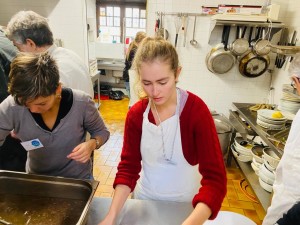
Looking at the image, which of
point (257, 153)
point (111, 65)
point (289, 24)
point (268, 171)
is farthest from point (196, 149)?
point (111, 65)

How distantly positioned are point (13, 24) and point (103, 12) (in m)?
4.74

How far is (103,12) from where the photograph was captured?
5.66m

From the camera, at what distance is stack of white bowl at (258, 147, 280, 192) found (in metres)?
1.84

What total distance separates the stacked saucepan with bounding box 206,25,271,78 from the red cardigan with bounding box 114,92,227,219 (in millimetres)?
1882

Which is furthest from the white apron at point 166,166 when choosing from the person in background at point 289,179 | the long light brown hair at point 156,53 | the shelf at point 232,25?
the shelf at point 232,25

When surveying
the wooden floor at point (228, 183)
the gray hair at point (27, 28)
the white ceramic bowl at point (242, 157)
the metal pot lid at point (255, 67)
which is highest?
A: the gray hair at point (27, 28)

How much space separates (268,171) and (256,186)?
0.24 m

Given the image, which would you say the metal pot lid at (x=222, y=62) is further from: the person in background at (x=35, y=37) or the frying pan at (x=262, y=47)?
the person in background at (x=35, y=37)

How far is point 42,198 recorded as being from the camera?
3.05ft

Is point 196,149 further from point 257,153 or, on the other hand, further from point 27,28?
point 257,153

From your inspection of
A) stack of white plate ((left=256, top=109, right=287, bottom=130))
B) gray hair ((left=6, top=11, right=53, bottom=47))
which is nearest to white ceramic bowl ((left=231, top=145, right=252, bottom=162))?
stack of white plate ((left=256, top=109, right=287, bottom=130))

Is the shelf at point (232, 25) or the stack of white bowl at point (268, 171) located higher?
the shelf at point (232, 25)

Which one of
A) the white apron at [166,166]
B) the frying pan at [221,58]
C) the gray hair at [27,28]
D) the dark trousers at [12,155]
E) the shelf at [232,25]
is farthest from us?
the frying pan at [221,58]

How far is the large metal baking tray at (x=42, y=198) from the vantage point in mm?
839
